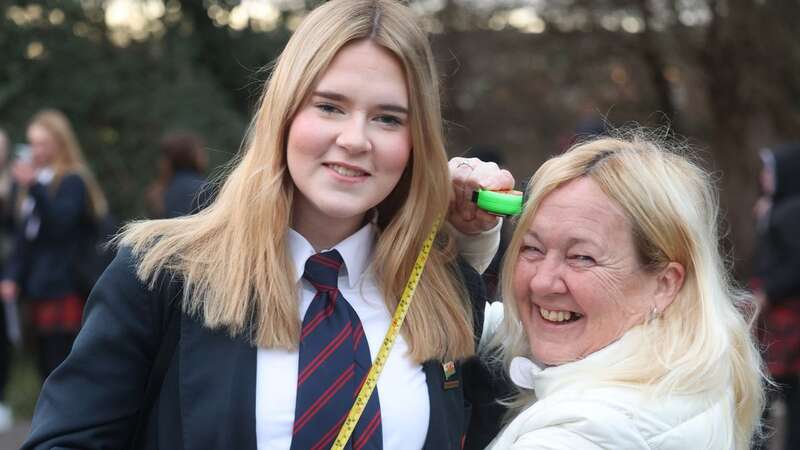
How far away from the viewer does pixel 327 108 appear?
2338 millimetres

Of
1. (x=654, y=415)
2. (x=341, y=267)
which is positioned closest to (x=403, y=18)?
(x=341, y=267)

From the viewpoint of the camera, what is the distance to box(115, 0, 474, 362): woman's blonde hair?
2.25 m

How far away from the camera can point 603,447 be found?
2.14 meters

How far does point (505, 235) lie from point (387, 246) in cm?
299

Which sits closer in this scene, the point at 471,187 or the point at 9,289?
the point at 471,187

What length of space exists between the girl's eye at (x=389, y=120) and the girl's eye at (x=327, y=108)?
0.34 ft

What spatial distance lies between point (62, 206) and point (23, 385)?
117 inches

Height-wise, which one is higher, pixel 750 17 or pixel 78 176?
pixel 750 17

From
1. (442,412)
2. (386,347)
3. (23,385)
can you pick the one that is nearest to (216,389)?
(386,347)

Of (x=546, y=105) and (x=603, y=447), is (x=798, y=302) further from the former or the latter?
(x=546, y=105)

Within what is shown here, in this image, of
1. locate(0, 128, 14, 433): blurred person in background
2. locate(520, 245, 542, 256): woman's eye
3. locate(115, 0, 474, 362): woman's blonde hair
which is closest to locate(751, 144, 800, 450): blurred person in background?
locate(520, 245, 542, 256): woman's eye

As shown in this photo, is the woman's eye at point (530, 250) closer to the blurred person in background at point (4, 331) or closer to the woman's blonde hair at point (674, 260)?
the woman's blonde hair at point (674, 260)

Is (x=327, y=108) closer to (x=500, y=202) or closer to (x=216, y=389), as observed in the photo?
(x=500, y=202)

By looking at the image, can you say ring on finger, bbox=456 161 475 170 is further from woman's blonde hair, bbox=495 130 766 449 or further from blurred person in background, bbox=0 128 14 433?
blurred person in background, bbox=0 128 14 433
